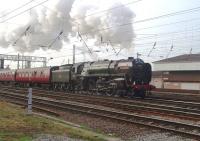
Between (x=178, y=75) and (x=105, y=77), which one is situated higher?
(x=178, y=75)

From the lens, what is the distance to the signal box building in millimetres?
53331

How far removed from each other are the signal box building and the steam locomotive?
54.8 ft

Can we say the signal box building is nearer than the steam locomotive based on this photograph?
No

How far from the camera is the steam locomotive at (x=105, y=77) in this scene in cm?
3180

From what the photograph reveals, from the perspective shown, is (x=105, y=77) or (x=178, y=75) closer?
(x=105, y=77)

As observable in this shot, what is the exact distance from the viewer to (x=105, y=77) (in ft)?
112

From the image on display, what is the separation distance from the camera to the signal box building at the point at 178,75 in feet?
175

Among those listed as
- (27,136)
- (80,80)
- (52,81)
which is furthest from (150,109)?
(52,81)

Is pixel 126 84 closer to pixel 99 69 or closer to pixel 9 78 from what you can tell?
pixel 99 69

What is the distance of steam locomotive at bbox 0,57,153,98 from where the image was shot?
31797 mm

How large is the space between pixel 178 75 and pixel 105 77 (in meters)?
26.3

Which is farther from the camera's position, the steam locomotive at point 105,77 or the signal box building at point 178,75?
the signal box building at point 178,75

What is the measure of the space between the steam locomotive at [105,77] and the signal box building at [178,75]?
1670cm

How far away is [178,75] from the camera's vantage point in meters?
58.2
